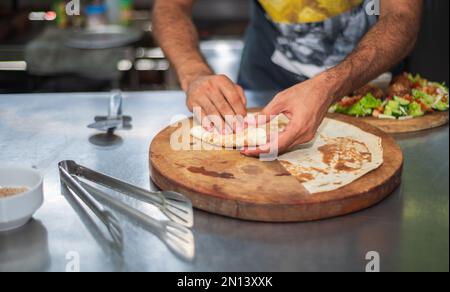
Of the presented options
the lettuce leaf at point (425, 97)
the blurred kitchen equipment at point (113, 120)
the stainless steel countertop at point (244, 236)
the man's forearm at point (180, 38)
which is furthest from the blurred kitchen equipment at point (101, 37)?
the lettuce leaf at point (425, 97)

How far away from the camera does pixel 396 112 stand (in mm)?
1931

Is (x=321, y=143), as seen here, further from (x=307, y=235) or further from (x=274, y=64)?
(x=274, y=64)

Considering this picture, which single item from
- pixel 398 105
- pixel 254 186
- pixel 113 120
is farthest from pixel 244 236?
pixel 398 105

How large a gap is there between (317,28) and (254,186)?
3.40 feet

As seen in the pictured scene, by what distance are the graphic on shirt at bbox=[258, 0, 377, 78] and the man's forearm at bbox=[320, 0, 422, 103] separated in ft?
0.95

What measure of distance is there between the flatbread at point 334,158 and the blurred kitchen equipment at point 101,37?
228 cm

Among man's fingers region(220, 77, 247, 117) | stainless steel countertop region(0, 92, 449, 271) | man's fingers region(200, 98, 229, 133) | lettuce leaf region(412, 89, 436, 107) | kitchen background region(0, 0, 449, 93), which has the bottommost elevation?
kitchen background region(0, 0, 449, 93)

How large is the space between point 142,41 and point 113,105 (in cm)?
222

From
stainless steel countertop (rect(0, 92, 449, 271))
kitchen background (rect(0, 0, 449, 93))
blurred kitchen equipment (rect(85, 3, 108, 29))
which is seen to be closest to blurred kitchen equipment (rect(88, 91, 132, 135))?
stainless steel countertop (rect(0, 92, 449, 271))

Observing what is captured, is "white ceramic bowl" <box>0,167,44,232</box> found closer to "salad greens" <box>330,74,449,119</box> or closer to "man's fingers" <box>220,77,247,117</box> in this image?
"man's fingers" <box>220,77,247,117</box>

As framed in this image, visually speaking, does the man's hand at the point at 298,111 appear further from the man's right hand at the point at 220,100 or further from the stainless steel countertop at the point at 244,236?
the stainless steel countertop at the point at 244,236

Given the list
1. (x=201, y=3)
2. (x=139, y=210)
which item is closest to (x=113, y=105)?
(x=139, y=210)

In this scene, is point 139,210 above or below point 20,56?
above

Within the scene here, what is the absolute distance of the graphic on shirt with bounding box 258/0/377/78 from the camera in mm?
2186
